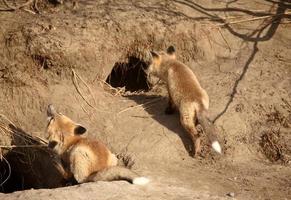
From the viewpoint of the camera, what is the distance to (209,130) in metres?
9.27

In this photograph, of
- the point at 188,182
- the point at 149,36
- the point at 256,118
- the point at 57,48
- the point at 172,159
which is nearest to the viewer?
the point at 188,182

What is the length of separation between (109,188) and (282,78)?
4536 mm

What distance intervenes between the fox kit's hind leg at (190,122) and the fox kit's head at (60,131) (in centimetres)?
187

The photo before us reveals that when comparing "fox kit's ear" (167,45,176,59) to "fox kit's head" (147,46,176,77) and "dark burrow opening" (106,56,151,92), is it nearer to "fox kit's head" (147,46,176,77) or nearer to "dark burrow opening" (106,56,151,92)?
"fox kit's head" (147,46,176,77)

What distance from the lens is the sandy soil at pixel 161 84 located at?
9180 mm

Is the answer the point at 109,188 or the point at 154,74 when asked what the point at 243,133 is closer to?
the point at 154,74

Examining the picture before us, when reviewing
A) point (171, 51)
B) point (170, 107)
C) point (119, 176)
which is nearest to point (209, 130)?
point (170, 107)

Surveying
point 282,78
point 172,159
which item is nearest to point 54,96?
point 172,159

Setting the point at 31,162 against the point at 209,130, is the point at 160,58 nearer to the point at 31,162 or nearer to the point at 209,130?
the point at 209,130

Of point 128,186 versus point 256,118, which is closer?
point 128,186

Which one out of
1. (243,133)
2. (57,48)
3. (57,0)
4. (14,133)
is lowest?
(14,133)

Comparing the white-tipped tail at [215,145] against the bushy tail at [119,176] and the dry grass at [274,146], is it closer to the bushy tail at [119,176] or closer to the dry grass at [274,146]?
the dry grass at [274,146]

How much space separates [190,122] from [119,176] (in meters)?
2.06

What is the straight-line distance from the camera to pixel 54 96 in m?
10.5
